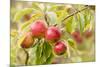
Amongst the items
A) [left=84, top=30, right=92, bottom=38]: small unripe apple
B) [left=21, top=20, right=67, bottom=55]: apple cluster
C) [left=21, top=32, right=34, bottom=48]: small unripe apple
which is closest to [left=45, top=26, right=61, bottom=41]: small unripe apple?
[left=21, top=20, right=67, bottom=55]: apple cluster

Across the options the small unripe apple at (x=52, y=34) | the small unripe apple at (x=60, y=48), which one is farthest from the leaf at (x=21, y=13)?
the small unripe apple at (x=60, y=48)

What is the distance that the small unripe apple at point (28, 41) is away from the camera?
4.83ft

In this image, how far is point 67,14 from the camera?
158 cm

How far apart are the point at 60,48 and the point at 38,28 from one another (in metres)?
0.25

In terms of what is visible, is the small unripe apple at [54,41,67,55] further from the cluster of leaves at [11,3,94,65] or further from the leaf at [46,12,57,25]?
the leaf at [46,12,57,25]

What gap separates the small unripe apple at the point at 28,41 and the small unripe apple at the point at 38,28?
4 centimetres

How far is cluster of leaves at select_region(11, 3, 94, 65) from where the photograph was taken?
4.78 feet

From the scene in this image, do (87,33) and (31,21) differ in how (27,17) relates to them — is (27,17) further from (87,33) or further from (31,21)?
(87,33)

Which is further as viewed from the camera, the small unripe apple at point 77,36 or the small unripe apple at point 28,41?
the small unripe apple at point 77,36

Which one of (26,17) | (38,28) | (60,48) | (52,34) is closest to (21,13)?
(26,17)

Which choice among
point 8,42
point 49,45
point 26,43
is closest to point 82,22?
point 49,45

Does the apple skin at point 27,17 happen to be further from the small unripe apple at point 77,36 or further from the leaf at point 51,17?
the small unripe apple at point 77,36

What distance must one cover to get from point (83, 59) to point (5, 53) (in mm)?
672
